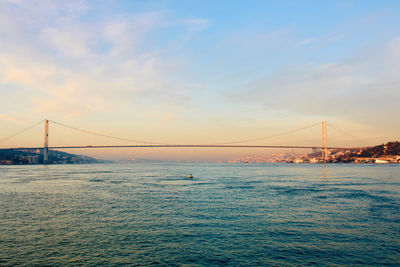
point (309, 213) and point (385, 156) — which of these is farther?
point (385, 156)

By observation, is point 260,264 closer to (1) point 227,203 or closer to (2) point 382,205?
(1) point 227,203

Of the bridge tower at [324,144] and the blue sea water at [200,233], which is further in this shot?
the bridge tower at [324,144]

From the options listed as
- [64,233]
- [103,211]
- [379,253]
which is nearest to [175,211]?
[103,211]

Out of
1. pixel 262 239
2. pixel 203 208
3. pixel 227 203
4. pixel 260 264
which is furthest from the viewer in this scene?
pixel 227 203

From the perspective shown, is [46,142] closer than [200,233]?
No

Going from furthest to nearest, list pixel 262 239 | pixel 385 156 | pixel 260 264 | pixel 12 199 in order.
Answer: pixel 385 156
pixel 12 199
pixel 262 239
pixel 260 264

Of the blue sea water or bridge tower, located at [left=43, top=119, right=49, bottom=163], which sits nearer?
the blue sea water

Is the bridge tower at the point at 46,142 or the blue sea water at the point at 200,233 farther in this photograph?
the bridge tower at the point at 46,142

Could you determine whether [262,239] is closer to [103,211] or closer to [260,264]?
[260,264]

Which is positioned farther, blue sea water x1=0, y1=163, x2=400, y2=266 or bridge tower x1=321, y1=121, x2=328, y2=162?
bridge tower x1=321, y1=121, x2=328, y2=162
